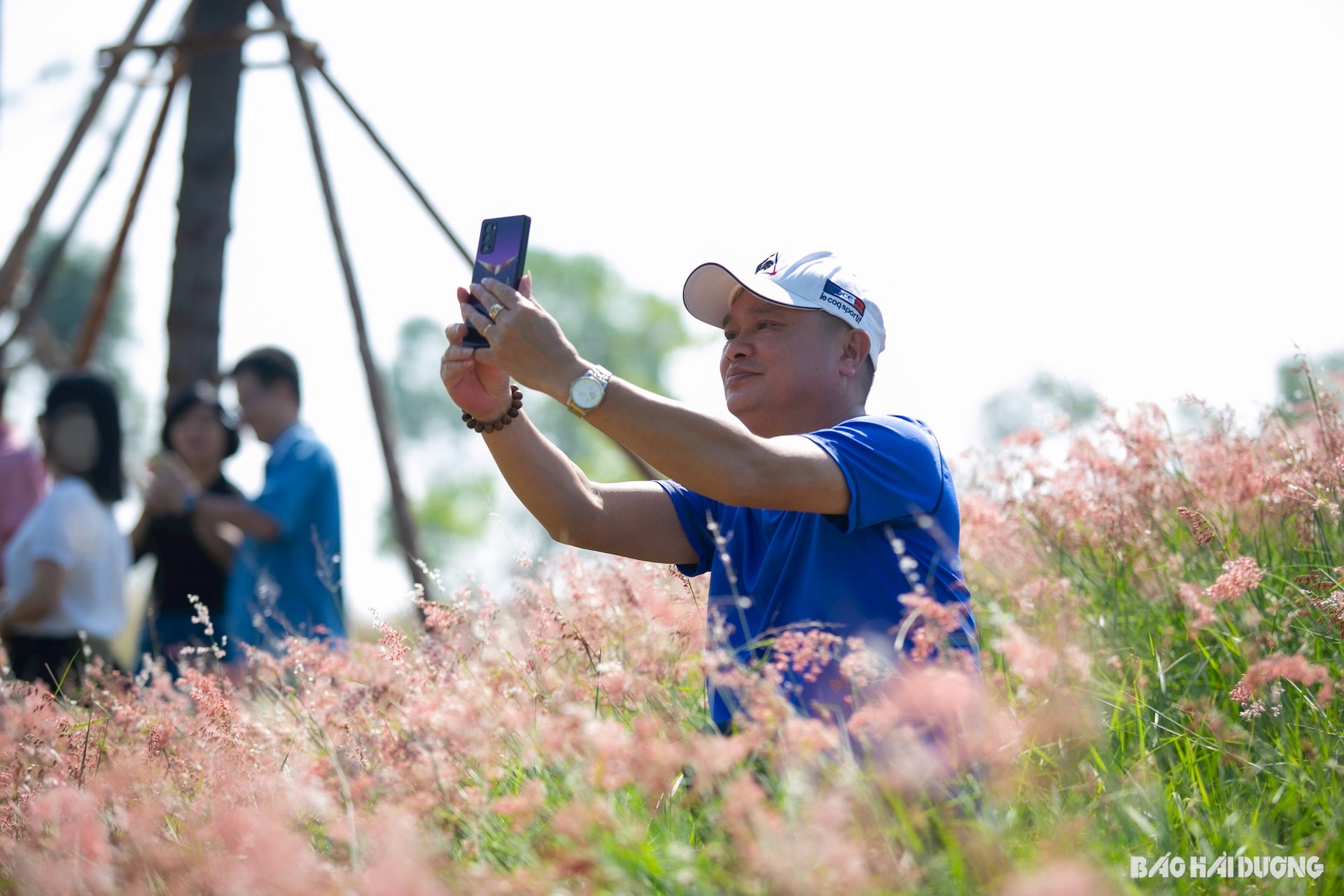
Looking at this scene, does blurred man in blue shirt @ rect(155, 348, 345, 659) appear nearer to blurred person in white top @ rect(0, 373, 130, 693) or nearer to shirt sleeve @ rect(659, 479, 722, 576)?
blurred person in white top @ rect(0, 373, 130, 693)

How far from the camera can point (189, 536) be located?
17.1 feet

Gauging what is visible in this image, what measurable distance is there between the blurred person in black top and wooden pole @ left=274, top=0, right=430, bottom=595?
1068 mm

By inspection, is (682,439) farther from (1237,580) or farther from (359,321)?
(359,321)

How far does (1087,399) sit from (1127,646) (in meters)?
1.55

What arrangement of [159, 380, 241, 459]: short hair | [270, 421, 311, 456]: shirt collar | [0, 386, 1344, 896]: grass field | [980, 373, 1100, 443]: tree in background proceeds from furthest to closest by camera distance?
[159, 380, 241, 459]: short hair < [270, 421, 311, 456]: shirt collar < [980, 373, 1100, 443]: tree in background < [0, 386, 1344, 896]: grass field

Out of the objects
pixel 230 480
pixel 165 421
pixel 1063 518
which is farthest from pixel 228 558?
pixel 1063 518

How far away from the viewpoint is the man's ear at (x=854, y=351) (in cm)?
268

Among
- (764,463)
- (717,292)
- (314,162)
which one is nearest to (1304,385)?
(717,292)

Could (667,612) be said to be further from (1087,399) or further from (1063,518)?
(1087,399)

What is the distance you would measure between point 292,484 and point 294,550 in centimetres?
30

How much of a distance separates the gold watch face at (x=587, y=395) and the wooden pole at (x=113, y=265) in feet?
19.5

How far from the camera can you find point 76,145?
21.5ft

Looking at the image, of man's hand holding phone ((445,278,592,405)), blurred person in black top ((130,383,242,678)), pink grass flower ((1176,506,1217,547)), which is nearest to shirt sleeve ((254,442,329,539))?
blurred person in black top ((130,383,242,678))

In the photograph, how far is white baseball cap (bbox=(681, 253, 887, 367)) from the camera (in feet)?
8.58
